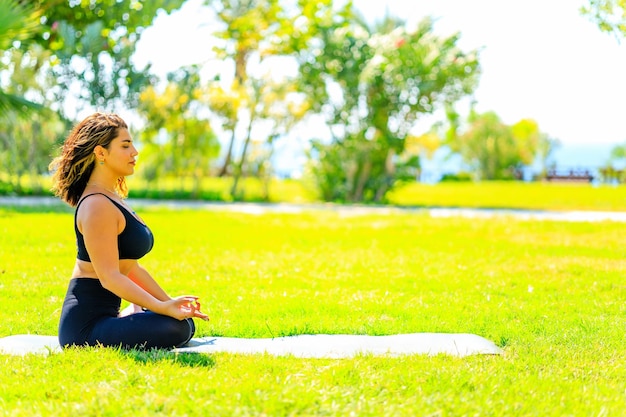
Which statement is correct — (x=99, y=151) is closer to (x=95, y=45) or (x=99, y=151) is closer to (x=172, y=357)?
(x=172, y=357)

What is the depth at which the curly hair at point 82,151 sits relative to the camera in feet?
16.7

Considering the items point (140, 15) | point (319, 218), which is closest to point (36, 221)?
point (319, 218)

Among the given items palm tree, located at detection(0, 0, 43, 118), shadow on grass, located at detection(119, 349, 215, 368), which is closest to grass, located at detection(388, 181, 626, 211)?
palm tree, located at detection(0, 0, 43, 118)

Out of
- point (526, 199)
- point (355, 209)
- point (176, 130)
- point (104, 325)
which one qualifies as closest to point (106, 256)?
point (104, 325)

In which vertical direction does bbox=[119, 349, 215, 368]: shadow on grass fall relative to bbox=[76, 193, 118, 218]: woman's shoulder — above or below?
below

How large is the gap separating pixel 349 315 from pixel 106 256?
2.40m

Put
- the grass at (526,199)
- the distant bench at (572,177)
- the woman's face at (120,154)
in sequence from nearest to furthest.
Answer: the woman's face at (120,154), the grass at (526,199), the distant bench at (572,177)

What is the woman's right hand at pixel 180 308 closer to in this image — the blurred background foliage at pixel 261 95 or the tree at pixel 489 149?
the blurred background foliage at pixel 261 95

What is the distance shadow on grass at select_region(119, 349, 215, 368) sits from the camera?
4.71m

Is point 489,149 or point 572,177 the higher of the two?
point 489,149

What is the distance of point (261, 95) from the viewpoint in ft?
65.3

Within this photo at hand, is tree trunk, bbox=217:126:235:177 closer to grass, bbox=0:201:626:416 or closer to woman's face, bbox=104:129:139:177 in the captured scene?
grass, bbox=0:201:626:416

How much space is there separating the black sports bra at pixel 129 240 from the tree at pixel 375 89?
15.3m

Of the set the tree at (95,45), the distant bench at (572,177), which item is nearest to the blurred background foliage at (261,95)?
the tree at (95,45)
